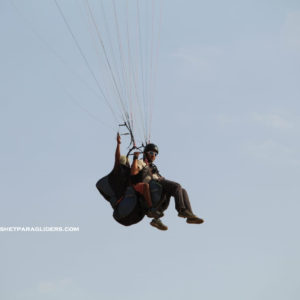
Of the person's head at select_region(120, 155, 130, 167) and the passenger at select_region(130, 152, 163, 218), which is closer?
the passenger at select_region(130, 152, 163, 218)

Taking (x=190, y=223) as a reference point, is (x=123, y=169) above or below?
above

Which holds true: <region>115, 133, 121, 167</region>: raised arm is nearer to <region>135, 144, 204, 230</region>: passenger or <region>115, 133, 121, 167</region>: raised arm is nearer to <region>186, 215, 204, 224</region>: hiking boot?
<region>135, 144, 204, 230</region>: passenger

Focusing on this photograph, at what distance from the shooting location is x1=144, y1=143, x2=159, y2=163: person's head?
1552 centimetres

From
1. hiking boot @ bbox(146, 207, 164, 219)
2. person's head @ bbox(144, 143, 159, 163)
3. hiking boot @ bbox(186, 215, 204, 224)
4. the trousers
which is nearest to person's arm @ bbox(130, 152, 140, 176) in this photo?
person's head @ bbox(144, 143, 159, 163)

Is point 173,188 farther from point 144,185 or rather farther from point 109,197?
point 109,197

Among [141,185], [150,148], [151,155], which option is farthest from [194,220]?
[150,148]

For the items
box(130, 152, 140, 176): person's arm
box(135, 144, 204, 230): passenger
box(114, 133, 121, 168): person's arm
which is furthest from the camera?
box(130, 152, 140, 176): person's arm

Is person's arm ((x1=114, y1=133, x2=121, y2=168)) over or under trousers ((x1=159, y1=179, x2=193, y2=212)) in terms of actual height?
over

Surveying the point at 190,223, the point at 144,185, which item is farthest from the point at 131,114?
the point at 190,223

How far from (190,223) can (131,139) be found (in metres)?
2.27

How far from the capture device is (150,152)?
50.9 feet

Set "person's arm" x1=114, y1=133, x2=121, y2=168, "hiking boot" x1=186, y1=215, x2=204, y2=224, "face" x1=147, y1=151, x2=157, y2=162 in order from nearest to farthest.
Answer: "hiking boot" x1=186, y1=215, x2=204, y2=224, "person's arm" x1=114, y1=133, x2=121, y2=168, "face" x1=147, y1=151, x2=157, y2=162

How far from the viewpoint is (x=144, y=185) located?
15.0 meters

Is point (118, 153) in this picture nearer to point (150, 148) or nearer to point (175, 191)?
point (150, 148)
